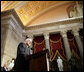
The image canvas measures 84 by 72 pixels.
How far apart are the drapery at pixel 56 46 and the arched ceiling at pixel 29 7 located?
3.41 m

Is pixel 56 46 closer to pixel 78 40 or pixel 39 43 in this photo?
pixel 39 43

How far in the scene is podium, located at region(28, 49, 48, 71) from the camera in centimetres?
230

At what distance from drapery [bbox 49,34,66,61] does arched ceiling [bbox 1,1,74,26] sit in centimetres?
341

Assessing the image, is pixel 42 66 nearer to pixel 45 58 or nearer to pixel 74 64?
pixel 45 58

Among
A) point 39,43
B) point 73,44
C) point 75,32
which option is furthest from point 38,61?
point 39,43

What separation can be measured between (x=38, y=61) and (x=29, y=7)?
9.80 m

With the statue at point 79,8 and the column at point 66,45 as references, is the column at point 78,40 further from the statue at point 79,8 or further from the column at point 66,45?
the statue at point 79,8

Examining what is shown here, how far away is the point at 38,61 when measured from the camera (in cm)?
240

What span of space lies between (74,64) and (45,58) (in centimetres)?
646

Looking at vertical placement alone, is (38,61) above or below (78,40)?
below

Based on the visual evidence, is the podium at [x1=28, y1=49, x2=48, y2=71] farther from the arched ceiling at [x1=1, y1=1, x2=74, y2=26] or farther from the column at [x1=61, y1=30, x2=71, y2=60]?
the arched ceiling at [x1=1, y1=1, x2=74, y2=26]

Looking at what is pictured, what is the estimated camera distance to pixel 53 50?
1014 centimetres

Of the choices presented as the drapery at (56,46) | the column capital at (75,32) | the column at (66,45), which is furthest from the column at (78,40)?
the drapery at (56,46)

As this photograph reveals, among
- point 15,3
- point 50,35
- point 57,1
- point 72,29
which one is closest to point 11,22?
point 15,3
